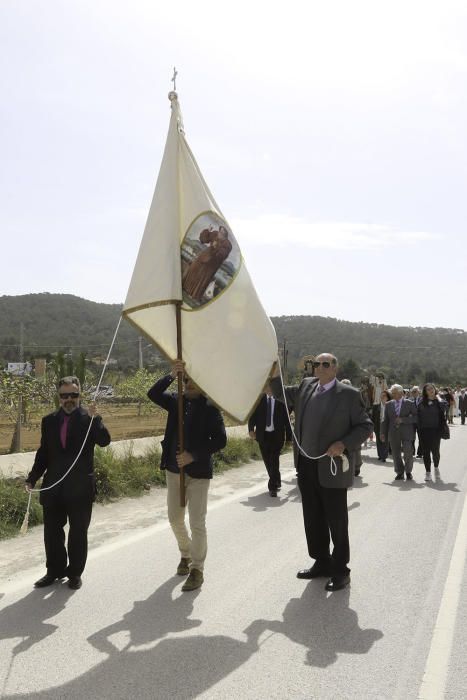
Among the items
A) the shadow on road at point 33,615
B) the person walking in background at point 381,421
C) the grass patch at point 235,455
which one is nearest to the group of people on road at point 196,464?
the shadow on road at point 33,615

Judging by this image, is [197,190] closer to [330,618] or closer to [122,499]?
[330,618]

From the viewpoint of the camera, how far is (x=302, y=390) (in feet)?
20.7

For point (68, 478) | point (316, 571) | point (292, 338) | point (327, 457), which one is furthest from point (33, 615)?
point (292, 338)

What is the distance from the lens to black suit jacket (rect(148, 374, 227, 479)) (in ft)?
19.2

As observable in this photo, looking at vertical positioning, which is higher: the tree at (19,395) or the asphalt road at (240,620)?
the tree at (19,395)

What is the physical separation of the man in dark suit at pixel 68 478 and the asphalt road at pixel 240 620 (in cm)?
27

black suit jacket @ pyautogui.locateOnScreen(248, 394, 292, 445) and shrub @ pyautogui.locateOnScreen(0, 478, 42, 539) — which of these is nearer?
shrub @ pyautogui.locateOnScreen(0, 478, 42, 539)

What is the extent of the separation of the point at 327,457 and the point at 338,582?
3.42 feet

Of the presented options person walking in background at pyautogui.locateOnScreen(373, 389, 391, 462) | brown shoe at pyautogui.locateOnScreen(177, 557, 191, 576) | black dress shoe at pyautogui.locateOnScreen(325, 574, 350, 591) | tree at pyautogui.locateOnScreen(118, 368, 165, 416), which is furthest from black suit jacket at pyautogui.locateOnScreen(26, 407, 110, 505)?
tree at pyautogui.locateOnScreen(118, 368, 165, 416)

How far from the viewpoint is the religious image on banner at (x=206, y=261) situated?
19.2 ft

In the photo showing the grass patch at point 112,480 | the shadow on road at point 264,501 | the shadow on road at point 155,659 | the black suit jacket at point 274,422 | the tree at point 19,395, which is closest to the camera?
the shadow on road at point 155,659

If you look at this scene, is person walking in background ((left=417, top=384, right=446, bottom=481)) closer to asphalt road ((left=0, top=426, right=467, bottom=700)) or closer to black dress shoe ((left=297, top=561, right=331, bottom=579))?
asphalt road ((left=0, top=426, right=467, bottom=700))

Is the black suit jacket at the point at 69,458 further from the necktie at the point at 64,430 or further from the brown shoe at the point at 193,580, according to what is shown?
the brown shoe at the point at 193,580

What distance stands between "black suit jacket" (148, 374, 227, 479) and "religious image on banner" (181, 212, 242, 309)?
0.84m
